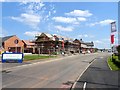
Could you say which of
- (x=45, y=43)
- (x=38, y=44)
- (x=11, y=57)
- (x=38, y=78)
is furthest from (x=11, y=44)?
(x=38, y=78)

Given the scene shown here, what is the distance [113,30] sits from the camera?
142 ft

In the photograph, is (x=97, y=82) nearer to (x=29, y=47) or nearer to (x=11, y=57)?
(x=11, y=57)

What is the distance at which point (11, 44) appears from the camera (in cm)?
10662

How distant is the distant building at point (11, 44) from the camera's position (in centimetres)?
10395

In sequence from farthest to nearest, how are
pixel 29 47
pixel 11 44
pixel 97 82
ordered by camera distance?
pixel 29 47 → pixel 11 44 → pixel 97 82

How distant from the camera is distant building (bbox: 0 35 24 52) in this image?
103950mm

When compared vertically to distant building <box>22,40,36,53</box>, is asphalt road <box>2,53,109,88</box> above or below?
below

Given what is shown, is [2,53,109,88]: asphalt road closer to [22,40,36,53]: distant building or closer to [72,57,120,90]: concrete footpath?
[72,57,120,90]: concrete footpath

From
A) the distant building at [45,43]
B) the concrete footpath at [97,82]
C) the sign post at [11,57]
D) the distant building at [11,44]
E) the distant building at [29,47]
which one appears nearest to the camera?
the concrete footpath at [97,82]

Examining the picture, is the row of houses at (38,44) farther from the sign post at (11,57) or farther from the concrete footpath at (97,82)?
the concrete footpath at (97,82)

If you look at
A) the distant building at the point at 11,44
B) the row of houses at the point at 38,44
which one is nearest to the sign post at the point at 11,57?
the distant building at the point at 11,44

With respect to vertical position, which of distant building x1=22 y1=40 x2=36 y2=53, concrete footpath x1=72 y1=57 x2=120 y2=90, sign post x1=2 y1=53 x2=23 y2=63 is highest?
distant building x1=22 y1=40 x2=36 y2=53

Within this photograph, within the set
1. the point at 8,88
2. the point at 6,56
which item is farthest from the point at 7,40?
the point at 8,88

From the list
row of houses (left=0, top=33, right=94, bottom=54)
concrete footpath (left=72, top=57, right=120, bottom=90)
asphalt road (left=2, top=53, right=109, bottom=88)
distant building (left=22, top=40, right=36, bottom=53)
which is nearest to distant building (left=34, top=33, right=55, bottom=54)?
row of houses (left=0, top=33, right=94, bottom=54)
